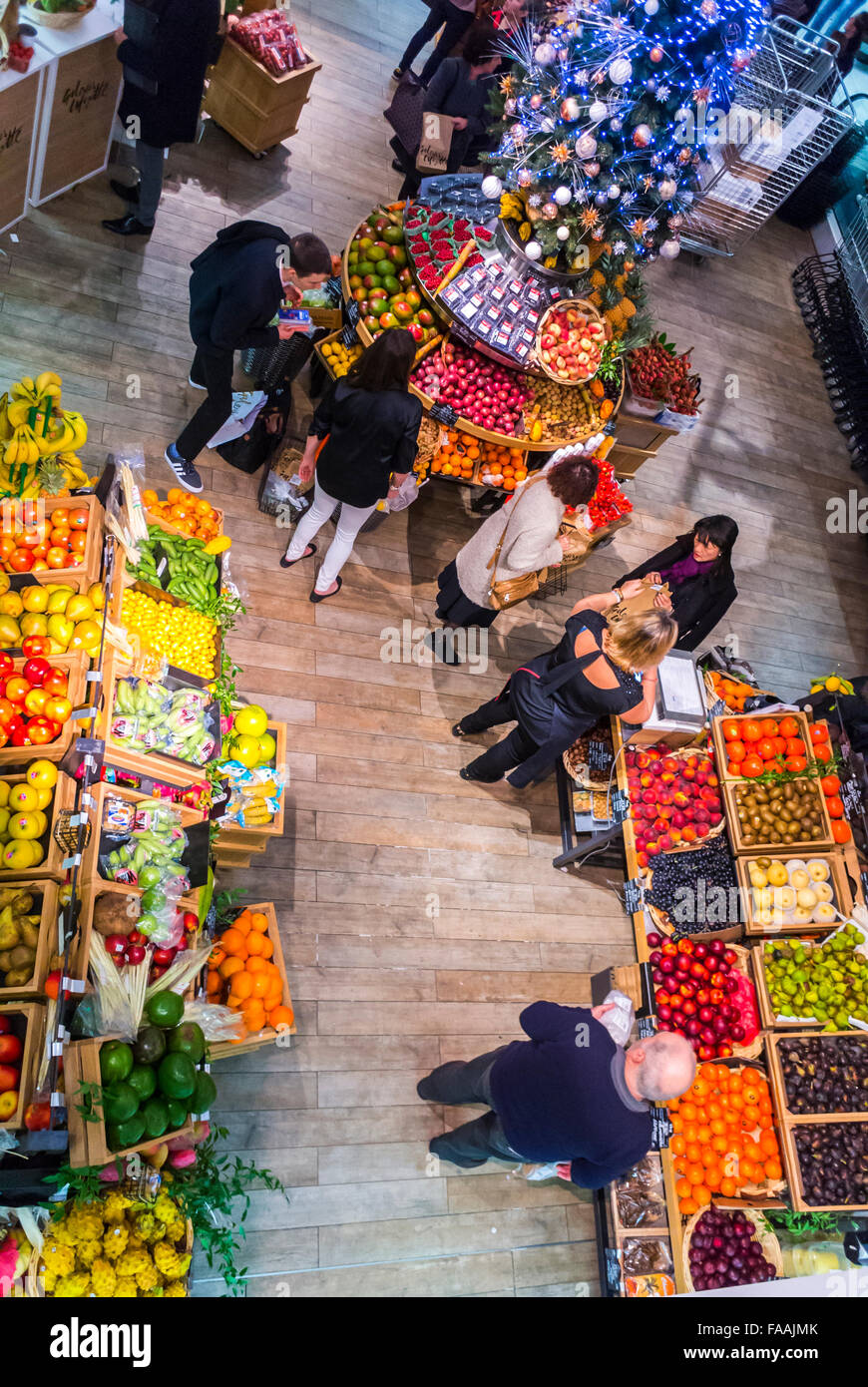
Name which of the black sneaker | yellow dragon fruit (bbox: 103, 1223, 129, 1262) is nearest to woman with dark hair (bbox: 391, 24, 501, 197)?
the black sneaker

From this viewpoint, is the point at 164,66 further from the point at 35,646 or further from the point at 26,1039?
the point at 26,1039

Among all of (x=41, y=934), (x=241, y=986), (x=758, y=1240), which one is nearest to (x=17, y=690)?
(x=41, y=934)

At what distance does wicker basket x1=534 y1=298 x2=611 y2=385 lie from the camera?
5664 mm

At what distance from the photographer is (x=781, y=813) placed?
188 inches

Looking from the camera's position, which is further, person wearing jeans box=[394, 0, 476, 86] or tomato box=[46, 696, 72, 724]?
person wearing jeans box=[394, 0, 476, 86]

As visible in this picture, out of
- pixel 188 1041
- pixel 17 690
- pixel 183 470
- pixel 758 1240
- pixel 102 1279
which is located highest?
pixel 188 1041

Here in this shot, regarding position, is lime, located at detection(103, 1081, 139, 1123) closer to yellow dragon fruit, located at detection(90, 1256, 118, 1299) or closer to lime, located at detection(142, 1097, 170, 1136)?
lime, located at detection(142, 1097, 170, 1136)

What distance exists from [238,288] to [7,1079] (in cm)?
348

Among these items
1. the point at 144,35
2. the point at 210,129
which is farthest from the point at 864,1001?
the point at 210,129

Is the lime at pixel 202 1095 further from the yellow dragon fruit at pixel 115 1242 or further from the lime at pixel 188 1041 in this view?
the yellow dragon fruit at pixel 115 1242

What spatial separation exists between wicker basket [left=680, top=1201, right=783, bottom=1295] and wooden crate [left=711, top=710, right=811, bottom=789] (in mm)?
2102

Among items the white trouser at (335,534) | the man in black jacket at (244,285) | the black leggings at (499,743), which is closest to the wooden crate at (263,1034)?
the black leggings at (499,743)

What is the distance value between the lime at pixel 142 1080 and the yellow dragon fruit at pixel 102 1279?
492 millimetres
